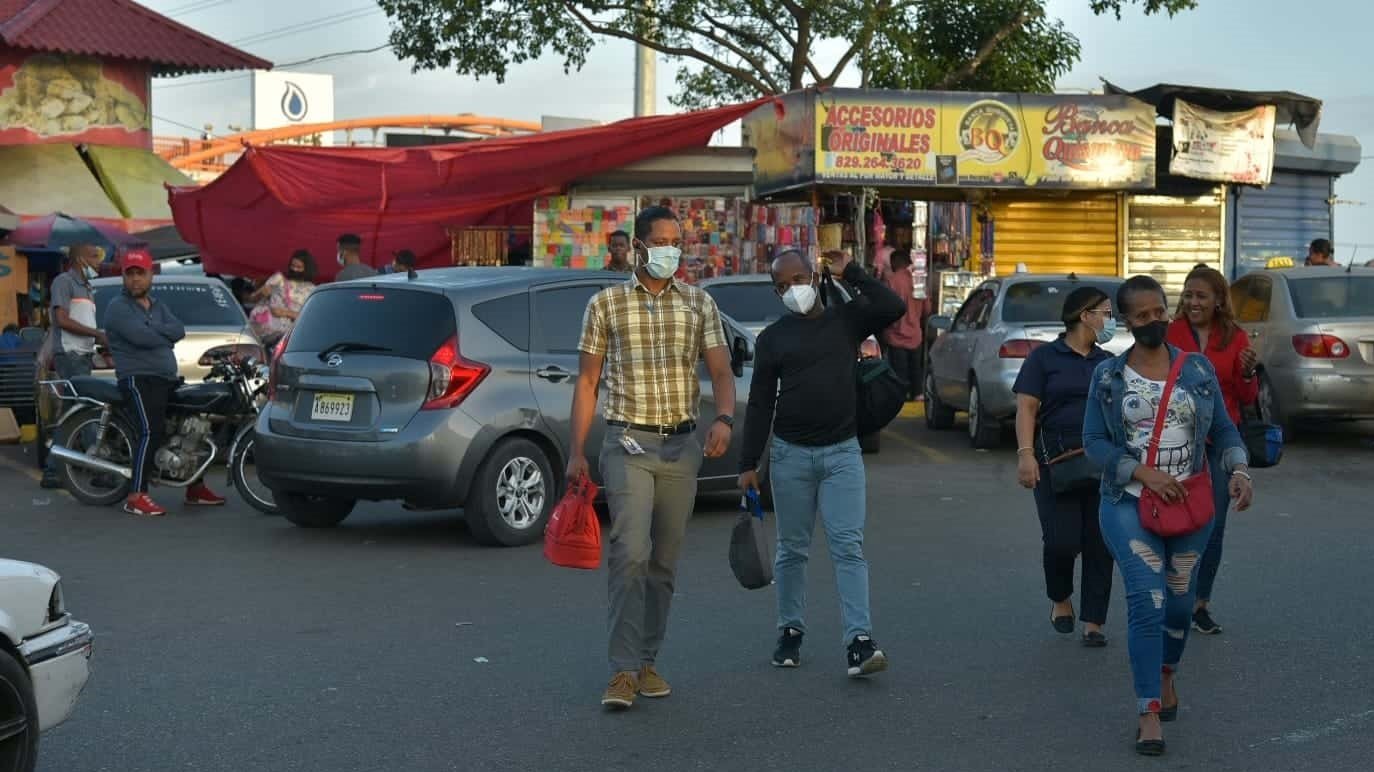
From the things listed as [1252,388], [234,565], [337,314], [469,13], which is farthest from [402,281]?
[469,13]

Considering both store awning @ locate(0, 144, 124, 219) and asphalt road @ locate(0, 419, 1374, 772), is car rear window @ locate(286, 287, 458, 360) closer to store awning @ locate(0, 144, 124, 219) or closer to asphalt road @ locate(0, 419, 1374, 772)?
asphalt road @ locate(0, 419, 1374, 772)

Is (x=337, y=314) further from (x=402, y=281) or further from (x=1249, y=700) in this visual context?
(x=1249, y=700)

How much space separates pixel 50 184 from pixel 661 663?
23.8m

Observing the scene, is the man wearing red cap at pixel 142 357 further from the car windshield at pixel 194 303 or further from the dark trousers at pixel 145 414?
the car windshield at pixel 194 303

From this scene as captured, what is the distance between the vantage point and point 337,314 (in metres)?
11.6

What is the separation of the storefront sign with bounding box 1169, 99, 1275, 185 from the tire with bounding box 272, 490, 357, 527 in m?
15.1

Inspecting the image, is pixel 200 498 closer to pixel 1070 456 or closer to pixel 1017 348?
pixel 1017 348

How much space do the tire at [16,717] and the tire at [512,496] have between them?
19.4 ft

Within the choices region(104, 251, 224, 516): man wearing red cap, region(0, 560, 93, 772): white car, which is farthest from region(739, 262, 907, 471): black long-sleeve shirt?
region(104, 251, 224, 516): man wearing red cap

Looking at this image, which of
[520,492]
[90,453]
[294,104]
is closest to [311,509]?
[520,492]

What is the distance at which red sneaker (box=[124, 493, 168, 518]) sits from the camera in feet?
42.8

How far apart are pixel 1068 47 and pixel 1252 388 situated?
25247 millimetres

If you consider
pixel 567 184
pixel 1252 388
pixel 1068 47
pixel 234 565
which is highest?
pixel 1068 47

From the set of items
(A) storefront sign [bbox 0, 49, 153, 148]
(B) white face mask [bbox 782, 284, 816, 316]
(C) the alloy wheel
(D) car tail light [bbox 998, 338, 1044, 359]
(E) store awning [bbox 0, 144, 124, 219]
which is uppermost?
(A) storefront sign [bbox 0, 49, 153, 148]
